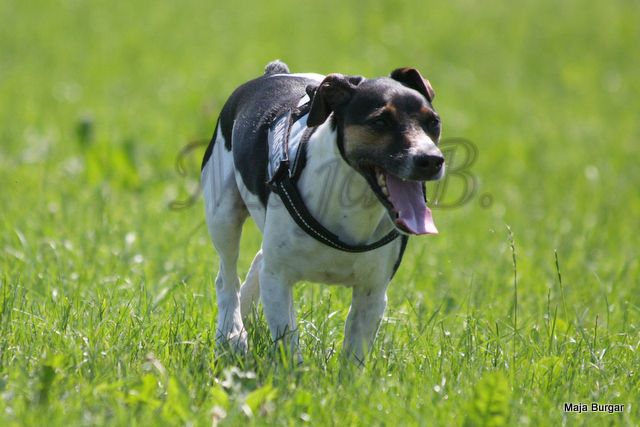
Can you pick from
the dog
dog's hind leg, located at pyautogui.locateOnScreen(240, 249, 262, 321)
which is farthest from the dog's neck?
dog's hind leg, located at pyautogui.locateOnScreen(240, 249, 262, 321)

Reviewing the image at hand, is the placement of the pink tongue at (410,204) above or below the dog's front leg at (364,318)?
above

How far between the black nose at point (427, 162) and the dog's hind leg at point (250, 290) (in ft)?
5.68

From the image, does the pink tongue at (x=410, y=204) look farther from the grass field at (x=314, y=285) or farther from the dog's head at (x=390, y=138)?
the grass field at (x=314, y=285)

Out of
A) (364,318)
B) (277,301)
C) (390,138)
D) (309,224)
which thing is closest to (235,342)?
(277,301)

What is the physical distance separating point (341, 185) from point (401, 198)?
29 cm

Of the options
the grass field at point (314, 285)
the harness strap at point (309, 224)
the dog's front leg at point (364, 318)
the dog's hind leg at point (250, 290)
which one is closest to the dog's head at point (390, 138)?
the harness strap at point (309, 224)

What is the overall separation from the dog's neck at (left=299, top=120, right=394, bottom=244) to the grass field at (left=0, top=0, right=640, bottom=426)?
565mm

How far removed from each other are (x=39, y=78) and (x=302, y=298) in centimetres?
881

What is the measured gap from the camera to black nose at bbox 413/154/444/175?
3.95m

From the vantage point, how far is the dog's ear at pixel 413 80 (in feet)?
14.7

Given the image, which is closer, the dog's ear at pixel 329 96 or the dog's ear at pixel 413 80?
the dog's ear at pixel 329 96

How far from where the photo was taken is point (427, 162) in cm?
395

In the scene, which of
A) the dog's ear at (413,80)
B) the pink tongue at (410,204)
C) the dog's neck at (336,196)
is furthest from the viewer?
the dog's ear at (413,80)

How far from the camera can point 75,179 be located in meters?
9.04
